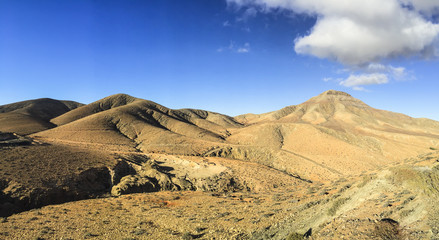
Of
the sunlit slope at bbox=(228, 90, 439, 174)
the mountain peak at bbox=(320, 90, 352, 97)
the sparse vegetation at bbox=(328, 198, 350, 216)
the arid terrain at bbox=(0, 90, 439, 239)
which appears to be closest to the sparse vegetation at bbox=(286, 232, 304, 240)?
the arid terrain at bbox=(0, 90, 439, 239)

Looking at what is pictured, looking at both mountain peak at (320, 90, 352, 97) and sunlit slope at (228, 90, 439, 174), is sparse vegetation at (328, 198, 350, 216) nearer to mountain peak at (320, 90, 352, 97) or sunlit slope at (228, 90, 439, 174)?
sunlit slope at (228, 90, 439, 174)

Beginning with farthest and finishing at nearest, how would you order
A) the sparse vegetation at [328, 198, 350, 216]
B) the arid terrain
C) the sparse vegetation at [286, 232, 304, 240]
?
the sparse vegetation at [328, 198, 350, 216]
the arid terrain
the sparse vegetation at [286, 232, 304, 240]

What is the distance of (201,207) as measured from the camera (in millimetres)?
17094

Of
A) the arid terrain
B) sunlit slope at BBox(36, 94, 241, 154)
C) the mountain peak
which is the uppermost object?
the mountain peak

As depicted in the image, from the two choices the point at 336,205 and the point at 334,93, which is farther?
the point at 334,93

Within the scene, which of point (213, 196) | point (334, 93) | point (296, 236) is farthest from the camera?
point (334, 93)

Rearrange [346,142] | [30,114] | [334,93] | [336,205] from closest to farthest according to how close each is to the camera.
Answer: [336,205], [346,142], [30,114], [334,93]

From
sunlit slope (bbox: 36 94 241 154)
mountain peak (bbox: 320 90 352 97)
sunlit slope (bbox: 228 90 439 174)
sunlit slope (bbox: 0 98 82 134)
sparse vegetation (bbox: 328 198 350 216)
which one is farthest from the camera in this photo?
mountain peak (bbox: 320 90 352 97)

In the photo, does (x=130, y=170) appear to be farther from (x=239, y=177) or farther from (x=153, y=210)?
(x=239, y=177)

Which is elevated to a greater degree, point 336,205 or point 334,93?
point 334,93

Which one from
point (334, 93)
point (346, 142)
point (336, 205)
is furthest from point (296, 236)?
point (334, 93)

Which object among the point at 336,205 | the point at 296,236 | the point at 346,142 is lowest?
the point at 296,236

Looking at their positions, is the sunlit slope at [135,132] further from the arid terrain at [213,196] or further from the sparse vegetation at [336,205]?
the sparse vegetation at [336,205]

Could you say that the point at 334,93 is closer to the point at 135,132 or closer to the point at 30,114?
the point at 135,132
